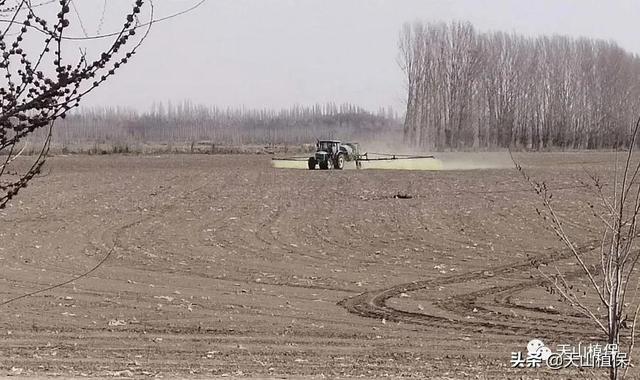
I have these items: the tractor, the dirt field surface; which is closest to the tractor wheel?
the tractor

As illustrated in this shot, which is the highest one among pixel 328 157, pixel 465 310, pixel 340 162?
pixel 328 157

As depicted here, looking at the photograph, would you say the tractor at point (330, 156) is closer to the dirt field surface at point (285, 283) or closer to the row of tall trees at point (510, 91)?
the dirt field surface at point (285, 283)

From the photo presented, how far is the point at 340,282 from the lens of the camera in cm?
1330

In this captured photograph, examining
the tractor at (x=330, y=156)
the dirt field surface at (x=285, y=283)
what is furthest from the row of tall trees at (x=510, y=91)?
the dirt field surface at (x=285, y=283)

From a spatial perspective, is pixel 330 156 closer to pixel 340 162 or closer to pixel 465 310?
pixel 340 162

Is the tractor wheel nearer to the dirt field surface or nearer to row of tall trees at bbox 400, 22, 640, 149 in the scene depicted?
the dirt field surface

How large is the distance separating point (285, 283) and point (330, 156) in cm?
2587

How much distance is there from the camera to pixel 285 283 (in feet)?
43.4

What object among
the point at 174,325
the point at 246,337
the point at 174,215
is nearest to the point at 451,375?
the point at 246,337

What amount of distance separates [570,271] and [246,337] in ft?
21.9

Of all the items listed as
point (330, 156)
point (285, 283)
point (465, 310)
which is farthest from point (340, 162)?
point (465, 310)

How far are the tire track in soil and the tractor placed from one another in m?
24.6

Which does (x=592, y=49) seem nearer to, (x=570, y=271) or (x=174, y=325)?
(x=570, y=271)

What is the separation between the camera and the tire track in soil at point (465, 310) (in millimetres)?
10141
